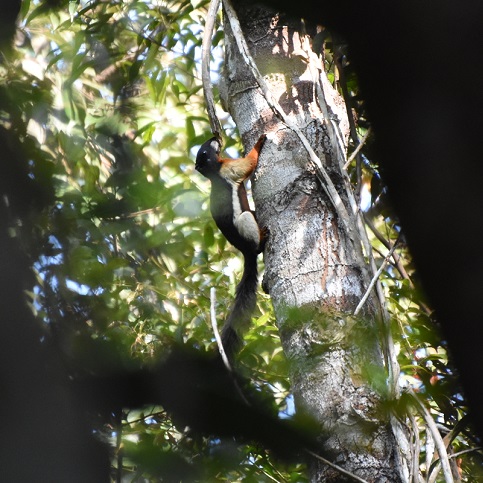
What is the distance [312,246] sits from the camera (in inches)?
98.0

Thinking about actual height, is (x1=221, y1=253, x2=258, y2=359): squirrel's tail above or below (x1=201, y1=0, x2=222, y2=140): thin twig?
below

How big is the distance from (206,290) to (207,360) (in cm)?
332

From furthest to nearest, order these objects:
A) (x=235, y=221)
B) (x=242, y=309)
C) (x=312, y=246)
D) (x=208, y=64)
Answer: (x=235, y=221) → (x=242, y=309) → (x=208, y=64) → (x=312, y=246)

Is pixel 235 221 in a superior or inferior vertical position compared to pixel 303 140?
superior

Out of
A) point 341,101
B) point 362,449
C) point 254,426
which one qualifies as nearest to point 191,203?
point 254,426

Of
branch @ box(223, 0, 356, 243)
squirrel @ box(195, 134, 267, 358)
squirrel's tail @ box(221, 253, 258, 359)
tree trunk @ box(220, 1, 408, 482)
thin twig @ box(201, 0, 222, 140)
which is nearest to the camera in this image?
tree trunk @ box(220, 1, 408, 482)

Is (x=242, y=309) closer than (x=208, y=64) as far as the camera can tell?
No

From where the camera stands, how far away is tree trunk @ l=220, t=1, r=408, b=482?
6.87ft

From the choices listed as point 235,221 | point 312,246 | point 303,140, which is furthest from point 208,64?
point 235,221

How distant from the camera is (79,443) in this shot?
2.36 feet

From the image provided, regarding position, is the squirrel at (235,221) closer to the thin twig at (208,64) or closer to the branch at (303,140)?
the thin twig at (208,64)

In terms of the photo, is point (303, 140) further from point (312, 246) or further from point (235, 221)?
point (235, 221)

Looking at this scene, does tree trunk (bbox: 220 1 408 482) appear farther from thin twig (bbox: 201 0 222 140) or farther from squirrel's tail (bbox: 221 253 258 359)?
squirrel's tail (bbox: 221 253 258 359)

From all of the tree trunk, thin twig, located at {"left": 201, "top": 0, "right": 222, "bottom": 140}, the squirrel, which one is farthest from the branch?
the squirrel
